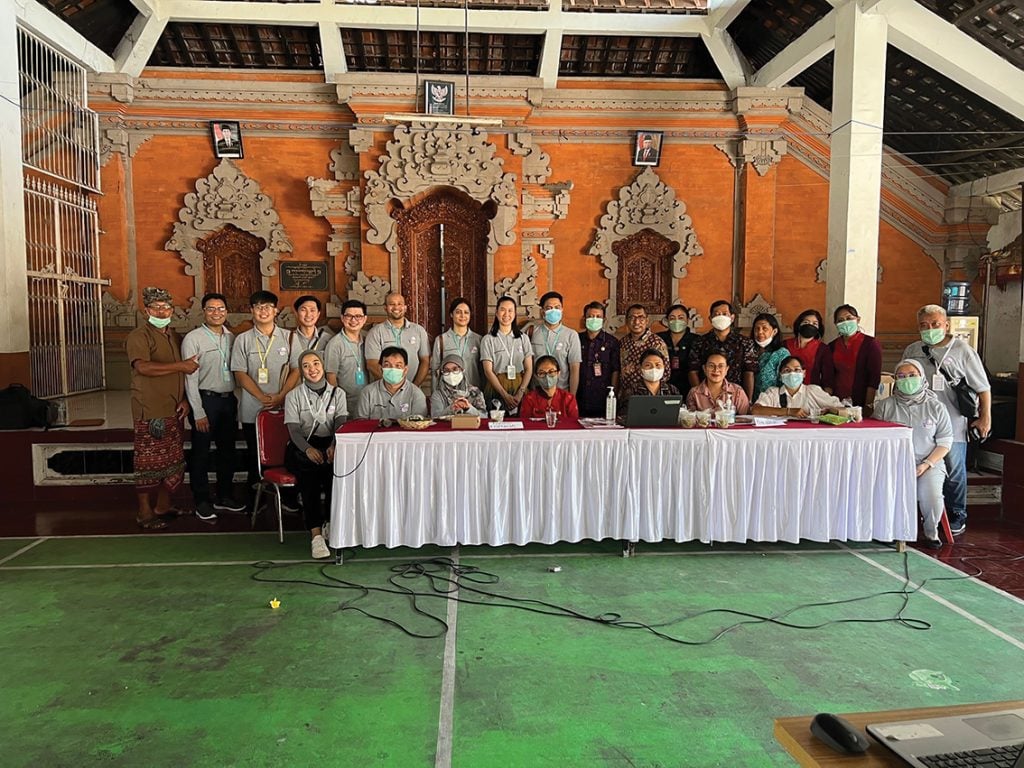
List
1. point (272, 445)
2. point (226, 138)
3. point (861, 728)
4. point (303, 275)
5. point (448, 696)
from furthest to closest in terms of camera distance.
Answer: point (303, 275)
point (226, 138)
point (272, 445)
point (448, 696)
point (861, 728)

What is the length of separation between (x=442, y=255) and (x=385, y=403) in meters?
5.11

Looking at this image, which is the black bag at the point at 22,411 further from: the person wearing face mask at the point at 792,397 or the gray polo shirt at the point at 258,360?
the person wearing face mask at the point at 792,397

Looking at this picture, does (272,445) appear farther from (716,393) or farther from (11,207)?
(11,207)

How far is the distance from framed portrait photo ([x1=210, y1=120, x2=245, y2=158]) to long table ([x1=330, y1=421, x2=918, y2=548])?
6.58m

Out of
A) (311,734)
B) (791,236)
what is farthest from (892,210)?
(311,734)

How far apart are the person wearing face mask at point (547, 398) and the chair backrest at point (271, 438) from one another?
1.72 metres

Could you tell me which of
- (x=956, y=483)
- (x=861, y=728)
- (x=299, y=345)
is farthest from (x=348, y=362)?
(x=956, y=483)

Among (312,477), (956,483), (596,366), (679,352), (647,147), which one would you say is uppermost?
(647,147)

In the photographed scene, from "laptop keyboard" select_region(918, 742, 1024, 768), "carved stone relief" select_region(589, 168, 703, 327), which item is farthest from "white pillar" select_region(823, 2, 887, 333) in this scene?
"laptop keyboard" select_region(918, 742, 1024, 768)

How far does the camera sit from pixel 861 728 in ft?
3.95

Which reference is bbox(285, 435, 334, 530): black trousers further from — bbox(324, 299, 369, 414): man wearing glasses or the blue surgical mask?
the blue surgical mask

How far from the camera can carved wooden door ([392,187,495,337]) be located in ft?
30.3

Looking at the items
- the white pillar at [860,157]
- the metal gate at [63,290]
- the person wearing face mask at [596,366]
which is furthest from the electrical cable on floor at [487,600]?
the metal gate at [63,290]

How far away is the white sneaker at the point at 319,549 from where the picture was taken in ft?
13.7
